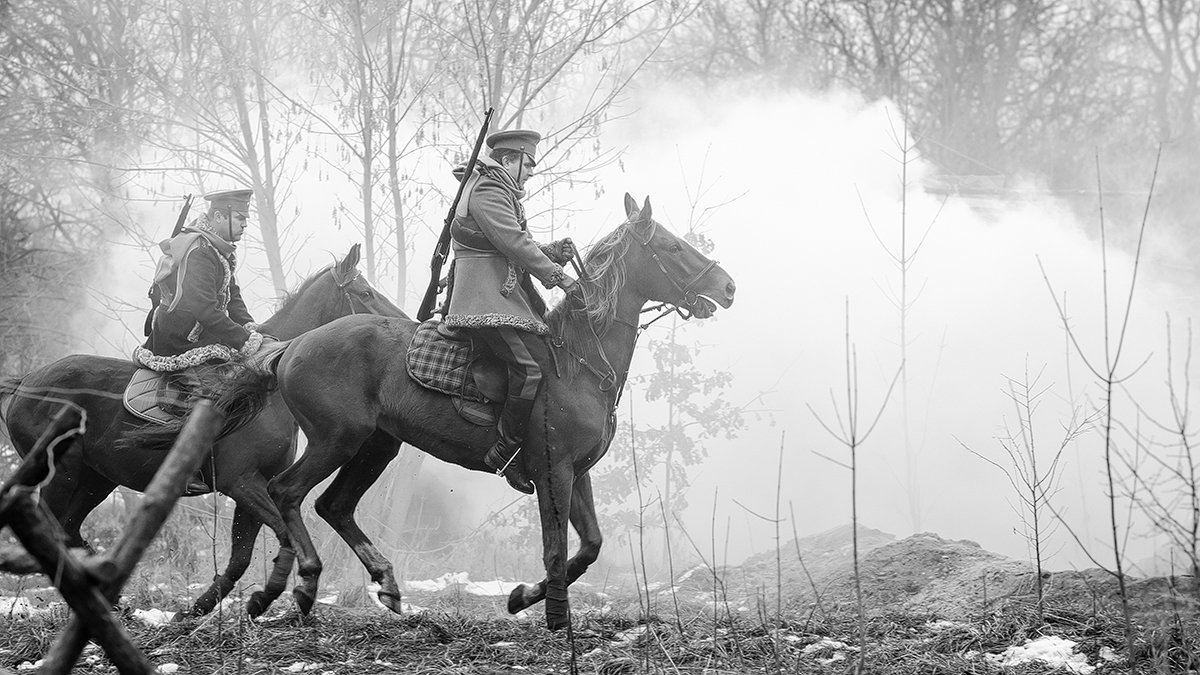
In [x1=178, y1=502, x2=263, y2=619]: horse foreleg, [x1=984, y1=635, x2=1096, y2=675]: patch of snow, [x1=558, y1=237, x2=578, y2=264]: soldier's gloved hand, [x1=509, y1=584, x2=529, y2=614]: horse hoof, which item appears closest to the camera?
[x1=984, y1=635, x2=1096, y2=675]: patch of snow

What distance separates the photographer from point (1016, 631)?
5.34 metres

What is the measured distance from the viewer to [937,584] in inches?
315

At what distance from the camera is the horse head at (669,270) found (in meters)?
6.60

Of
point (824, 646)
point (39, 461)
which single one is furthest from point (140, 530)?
point (824, 646)

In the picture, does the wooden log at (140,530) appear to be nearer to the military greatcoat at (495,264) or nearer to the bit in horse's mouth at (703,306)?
the military greatcoat at (495,264)

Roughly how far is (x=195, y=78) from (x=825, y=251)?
848cm

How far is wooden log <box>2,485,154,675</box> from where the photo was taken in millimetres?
2350

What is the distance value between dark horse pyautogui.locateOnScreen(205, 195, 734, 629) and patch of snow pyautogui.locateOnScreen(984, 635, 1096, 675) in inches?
87.7

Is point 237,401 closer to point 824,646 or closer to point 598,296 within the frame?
point 598,296

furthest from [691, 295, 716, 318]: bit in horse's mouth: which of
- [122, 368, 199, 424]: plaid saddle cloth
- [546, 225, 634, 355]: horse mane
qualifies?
[122, 368, 199, 424]: plaid saddle cloth

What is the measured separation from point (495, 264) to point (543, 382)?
0.70m

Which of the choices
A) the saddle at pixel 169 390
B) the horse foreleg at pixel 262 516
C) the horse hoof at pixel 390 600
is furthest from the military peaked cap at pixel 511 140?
the horse hoof at pixel 390 600

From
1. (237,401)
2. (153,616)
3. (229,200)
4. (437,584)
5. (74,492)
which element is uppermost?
(229,200)

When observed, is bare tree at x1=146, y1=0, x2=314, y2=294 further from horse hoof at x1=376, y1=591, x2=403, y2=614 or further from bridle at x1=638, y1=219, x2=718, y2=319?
bridle at x1=638, y1=219, x2=718, y2=319
